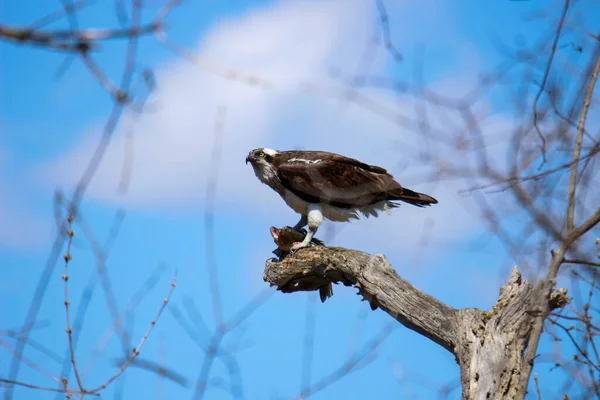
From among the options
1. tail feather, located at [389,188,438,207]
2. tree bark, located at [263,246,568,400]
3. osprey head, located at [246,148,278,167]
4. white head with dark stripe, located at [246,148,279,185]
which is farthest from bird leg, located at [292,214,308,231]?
tree bark, located at [263,246,568,400]

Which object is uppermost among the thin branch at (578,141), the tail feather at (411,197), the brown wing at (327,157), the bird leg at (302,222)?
the brown wing at (327,157)

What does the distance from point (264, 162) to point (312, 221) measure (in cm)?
119

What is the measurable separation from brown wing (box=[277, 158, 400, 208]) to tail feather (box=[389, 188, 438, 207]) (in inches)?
2.5

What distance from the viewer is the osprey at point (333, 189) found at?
740 cm

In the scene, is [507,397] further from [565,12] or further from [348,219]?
[348,219]

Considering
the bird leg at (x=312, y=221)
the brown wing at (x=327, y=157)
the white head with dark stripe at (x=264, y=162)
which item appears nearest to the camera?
the bird leg at (x=312, y=221)

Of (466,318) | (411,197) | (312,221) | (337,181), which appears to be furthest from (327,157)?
(466,318)

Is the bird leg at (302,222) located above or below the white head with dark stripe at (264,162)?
below

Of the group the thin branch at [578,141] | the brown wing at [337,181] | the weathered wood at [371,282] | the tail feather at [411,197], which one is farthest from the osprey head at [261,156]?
the thin branch at [578,141]

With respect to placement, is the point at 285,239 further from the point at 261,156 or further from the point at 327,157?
the point at 261,156

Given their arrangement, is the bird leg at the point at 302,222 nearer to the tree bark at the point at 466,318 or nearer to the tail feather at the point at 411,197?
the tail feather at the point at 411,197

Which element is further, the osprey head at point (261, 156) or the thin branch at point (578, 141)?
the osprey head at point (261, 156)

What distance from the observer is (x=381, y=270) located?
19.2 ft

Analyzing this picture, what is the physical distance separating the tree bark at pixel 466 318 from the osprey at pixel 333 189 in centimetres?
104
